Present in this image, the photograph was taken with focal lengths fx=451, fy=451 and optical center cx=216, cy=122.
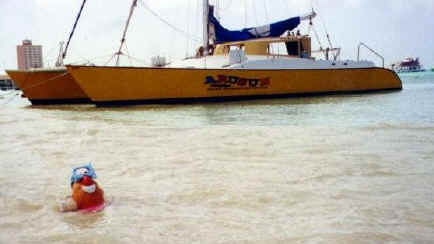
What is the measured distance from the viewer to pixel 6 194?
3564 millimetres

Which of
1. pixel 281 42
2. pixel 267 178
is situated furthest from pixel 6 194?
pixel 281 42

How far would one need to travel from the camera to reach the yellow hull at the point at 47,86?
15922 millimetres

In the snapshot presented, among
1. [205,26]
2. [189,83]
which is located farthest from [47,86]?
[205,26]

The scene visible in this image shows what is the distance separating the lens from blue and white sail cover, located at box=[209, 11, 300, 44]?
15945 millimetres

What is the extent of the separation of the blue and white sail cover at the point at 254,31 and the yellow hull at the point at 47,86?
552 centimetres

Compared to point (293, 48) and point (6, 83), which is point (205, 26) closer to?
point (293, 48)

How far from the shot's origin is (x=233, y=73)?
14516 millimetres

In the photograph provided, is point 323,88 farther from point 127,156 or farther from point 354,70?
point 127,156

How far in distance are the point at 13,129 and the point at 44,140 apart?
2.10 meters

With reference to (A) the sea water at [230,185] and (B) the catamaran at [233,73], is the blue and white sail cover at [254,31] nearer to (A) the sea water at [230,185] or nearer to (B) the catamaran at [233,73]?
(B) the catamaran at [233,73]

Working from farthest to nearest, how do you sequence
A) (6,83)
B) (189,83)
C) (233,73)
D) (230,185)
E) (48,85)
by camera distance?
1. (6,83)
2. (48,85)
3. (233,73)
4. (189,83)
5. (230,185)

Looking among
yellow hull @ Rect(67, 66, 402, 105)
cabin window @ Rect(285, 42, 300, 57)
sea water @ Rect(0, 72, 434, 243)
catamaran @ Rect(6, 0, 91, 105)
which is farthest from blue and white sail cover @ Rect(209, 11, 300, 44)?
sea water @ Rect(0, 72, 434, 243)

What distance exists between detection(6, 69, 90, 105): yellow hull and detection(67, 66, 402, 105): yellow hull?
3130 millimetres

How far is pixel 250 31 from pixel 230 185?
13.3m
